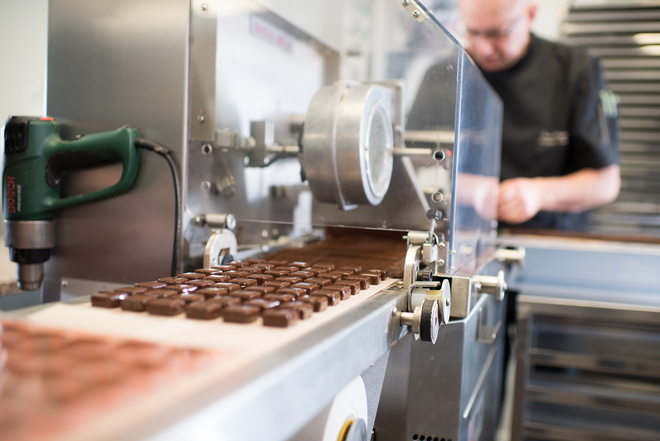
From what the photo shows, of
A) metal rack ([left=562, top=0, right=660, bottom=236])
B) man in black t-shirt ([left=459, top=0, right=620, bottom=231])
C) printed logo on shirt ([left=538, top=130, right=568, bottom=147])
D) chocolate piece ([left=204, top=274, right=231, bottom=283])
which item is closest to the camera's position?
chocolate piece ([left=204, top=274, right=231, bottom=283])

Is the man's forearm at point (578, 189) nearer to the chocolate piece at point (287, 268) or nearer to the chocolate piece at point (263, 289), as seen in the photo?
the chocolate piece at point (287, 268)

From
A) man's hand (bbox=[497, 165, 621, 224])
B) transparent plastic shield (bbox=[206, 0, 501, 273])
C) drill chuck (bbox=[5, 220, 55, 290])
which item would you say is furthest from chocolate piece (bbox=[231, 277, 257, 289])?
man's hand (bbox=[497, 165, 621, 224])

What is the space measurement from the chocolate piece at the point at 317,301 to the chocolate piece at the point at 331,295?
0.01 meters

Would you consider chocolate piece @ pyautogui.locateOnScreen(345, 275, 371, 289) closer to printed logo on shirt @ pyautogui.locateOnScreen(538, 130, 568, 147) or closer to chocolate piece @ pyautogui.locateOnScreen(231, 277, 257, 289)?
chocolate piece @ pyautogui.locateOnScreen(231, 277, 257, 289)

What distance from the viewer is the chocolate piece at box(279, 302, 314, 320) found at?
705 mm

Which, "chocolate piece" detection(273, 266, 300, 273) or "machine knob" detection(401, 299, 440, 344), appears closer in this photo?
"machine knob" detection(401, 299, 440, 344)

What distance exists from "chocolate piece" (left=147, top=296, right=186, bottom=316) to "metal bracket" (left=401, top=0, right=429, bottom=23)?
0.79 meters

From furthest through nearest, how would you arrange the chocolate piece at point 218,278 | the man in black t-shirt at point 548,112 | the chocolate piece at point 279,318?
the man in black t-shirt at point 548,112
the chocolate piece at point 218,278
the chocolate piece at point 279,318

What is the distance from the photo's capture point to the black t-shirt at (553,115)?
2.56m

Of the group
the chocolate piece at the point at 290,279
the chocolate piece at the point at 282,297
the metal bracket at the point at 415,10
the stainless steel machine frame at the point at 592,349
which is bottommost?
the stainless steel machine frame at the point at 592,349

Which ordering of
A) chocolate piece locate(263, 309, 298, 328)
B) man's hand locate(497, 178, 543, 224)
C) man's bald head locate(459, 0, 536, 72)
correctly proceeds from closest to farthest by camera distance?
1. chocolate piece locate(263, 309, 298, 328)
2. man's hand locate(497, 178, 543, 224)
3. man's bald head locate(459, 0, 536, 72)

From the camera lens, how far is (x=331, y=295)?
2.59 ft

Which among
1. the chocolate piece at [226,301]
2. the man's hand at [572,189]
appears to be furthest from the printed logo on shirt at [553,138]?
the chocolate piece at [226,301]

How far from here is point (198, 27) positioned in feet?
3.76
